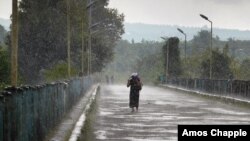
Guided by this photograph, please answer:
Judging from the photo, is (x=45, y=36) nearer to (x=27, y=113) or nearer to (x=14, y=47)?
(x=14, y=47)

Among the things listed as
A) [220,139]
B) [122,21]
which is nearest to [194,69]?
[122,21]

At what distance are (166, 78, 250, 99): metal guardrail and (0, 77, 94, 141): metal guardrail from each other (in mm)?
18810

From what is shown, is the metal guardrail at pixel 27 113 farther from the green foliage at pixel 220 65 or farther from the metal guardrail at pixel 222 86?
the green foliage at pixel 220 65

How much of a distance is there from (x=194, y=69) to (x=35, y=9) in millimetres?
55981

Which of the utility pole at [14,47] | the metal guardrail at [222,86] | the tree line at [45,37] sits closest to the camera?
the utility pole at [14,47]

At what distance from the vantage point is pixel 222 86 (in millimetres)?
41250

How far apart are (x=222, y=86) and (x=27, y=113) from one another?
30250mm

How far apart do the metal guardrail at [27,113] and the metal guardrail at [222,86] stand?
18810 millimetres

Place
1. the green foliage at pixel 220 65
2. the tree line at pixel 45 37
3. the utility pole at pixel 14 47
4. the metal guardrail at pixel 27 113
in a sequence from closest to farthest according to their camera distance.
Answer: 1. the metal guardrail at pixel 27 113
2. the utility pole at pixel 14 47
3. the tree line at pixel 45 37
4. the green foliage at pixel 220 65

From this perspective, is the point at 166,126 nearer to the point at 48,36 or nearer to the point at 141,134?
the point at 141,134

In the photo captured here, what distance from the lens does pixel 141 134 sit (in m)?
17.6

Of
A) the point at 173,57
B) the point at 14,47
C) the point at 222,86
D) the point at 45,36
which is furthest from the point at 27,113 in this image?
the point at 173,57

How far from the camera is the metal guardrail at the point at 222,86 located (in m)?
35.2

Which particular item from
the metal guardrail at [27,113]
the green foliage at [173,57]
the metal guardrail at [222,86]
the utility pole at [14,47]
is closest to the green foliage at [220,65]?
the green foliage at [173,57]
